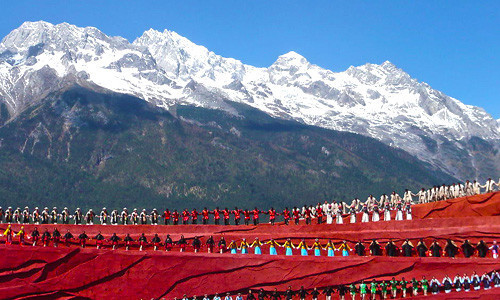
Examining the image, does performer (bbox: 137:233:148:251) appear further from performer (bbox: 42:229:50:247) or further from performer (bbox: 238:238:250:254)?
performer (bbox: 238:238:250:254)

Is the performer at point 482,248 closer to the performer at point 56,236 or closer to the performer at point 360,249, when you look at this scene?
the performer at point 360,249

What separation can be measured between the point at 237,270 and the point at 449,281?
1541 cm

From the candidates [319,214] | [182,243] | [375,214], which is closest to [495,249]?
[375,214]

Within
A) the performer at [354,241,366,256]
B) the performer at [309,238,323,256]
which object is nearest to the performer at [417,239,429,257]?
the performer at [354,241,366,256]

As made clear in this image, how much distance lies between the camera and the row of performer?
46750mm

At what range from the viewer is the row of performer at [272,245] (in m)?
46.8

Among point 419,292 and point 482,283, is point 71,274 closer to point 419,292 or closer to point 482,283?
point 419,292

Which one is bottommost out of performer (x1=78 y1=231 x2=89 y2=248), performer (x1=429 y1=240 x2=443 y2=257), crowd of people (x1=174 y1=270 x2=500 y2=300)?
crowd of people (x1=174 y1=270 x2=500 y2=300)

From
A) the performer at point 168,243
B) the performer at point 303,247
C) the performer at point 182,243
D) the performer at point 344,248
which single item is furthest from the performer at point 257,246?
the performer at point 168,243

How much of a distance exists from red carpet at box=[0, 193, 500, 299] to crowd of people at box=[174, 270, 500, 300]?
85cm

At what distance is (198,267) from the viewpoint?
5091cm

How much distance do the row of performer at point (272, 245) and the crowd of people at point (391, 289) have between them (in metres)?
2.76

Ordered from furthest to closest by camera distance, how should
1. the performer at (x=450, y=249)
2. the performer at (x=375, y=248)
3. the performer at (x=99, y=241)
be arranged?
the performer at (x=99, y=241) < the performer at (x=375, y=248) < the performer at (x=450, y=249)

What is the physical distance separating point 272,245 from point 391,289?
39.2 feet
